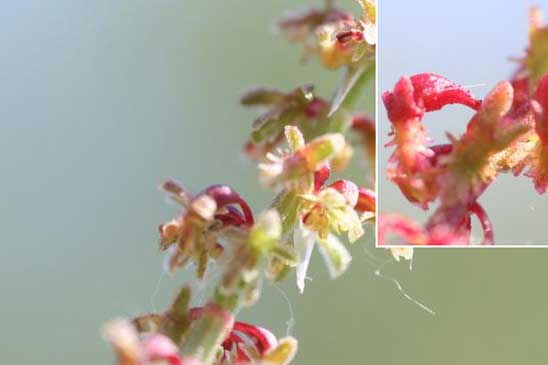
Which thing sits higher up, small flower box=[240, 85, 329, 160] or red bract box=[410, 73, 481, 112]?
red bract box=[410, 73, 481, 112]

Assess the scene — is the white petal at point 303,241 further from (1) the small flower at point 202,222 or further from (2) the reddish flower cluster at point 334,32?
(2) the reddish flower cluster at point 334,32

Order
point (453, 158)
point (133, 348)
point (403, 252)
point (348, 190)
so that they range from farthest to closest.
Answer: point (403, 252) → point (348, 190) → point (453, 158) → point (133, 348)

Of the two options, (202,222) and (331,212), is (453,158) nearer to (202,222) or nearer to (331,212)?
(331,212)

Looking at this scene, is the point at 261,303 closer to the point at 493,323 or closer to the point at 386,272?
the point at 386,272

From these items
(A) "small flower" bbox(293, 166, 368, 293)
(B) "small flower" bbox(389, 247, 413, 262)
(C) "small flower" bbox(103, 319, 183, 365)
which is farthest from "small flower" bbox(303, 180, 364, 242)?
(C) "small flower" bbox(103, 319, 183, 365)

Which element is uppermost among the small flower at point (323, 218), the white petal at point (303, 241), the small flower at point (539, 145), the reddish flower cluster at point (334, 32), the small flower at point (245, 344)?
the reddish flower cluster at point (334, 32)

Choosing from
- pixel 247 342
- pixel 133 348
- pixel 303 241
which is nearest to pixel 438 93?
pixel 303 241

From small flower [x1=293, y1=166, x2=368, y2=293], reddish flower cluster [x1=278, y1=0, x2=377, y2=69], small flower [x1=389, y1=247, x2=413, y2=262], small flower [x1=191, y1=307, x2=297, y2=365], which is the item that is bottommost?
small flower [x1=191, y1=307, x2=297, y2=365]

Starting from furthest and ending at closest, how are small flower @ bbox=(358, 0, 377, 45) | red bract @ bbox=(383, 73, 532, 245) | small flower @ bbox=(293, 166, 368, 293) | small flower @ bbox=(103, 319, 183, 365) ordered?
small flower @ bbox=(358, 0, 377, 45), small flower @ bbox=(293, 166, 368, 293), red bract @ bbox=(383, 73, 532, 245), small flower @ bbox=(103, 319, 183, 365)

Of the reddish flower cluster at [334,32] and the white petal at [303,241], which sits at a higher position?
the reddish flower cluster at [334,32]

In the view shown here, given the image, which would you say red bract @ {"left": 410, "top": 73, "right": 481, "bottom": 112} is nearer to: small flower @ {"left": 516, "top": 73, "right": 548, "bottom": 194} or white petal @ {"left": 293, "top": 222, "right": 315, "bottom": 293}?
small flower @ {"left": 516, "top": 73, "right": 548, "bottom": 194}

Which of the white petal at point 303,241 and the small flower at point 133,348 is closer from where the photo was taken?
the small flower at point 133,348

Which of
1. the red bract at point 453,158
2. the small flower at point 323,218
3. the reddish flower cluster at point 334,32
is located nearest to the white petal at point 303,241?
the small flower at point 323,218
